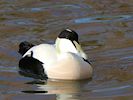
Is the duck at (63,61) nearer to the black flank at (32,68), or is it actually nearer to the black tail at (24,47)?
the black flank at (32,68)

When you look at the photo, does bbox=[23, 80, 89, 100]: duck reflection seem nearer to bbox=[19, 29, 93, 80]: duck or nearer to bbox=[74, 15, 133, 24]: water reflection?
bbox=[19, 29, 93, 80]: duck

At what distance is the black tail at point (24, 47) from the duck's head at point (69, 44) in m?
0.94

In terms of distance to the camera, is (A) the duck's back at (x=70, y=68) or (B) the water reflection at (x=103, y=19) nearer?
(A) the duck's back at (x=70, y=68)

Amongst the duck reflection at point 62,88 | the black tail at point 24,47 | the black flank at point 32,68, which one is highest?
the black tail at point 24,47

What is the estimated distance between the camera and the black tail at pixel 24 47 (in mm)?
8965

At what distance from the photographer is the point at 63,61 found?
26.1 ft

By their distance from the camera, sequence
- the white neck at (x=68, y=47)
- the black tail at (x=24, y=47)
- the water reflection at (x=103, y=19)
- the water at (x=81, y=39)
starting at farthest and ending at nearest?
1. the water reflection at (x=103, y=19)
2. the black tail at (x=24, y=47)
3. the white neck at (x=68, y=47)
4. the water at (x=81, y=39)

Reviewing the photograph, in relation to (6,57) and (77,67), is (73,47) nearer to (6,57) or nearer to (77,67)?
(77,67)

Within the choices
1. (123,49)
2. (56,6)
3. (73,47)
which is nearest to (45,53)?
(73,47)

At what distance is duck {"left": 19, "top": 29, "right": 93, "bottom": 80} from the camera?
791 cm

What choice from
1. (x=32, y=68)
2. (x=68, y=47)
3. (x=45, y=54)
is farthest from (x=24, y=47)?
(x=68, y=47)

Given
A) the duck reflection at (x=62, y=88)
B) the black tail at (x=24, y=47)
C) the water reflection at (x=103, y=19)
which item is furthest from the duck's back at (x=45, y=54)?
the water reflection at (x=103, y=19)

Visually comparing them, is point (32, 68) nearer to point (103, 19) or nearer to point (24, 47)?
point (24, 47)

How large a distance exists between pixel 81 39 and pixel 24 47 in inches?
51.1
